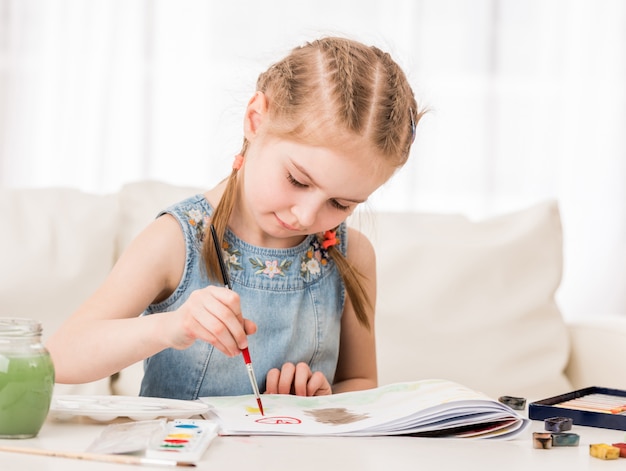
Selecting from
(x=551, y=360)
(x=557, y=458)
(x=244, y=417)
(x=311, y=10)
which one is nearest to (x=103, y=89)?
(x=311, y=10)

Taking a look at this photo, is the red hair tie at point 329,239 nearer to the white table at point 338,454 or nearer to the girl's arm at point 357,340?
the girl's arm at point 357,340

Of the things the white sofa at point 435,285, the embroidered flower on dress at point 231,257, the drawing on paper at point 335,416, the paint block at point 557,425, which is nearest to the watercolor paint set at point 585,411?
the paint block at point 557,425

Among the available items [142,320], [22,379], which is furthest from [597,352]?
[22,379]

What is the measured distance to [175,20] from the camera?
8.73 feet

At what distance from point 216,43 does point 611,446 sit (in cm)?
201

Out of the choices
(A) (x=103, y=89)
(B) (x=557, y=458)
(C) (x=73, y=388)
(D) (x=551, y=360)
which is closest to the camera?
(B) (x=557, y=458)

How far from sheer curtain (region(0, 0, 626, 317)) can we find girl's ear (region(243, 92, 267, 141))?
1336mm

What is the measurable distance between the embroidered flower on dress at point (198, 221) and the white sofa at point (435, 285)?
0.51 m

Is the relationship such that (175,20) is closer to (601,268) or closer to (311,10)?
(311,10)

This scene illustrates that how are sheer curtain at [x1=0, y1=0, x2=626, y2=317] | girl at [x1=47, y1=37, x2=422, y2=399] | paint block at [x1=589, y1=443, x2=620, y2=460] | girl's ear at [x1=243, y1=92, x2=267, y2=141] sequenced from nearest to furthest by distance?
paint block at [x1=589, y1=443, x2=620, y2=460] → girl at [x1=47, y1=37, x2=422, y2=399] → girl's ear at [x1=243, y1=92, x2=267, y2=141] → sheer curtain at [x1=0, y1=0, x2=626, y2=317]

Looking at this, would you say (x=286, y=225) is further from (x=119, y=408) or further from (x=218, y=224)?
(x=119, y=408)

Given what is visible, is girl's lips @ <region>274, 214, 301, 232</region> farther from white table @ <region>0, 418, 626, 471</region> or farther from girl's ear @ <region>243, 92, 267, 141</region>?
white table @ <region>0, 418, 626, 471</region>

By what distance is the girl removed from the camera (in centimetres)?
114

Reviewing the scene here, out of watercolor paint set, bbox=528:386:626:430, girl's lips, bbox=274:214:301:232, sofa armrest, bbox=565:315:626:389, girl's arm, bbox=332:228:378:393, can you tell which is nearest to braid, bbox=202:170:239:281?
girl's lips, bbox=274:214:301:232
